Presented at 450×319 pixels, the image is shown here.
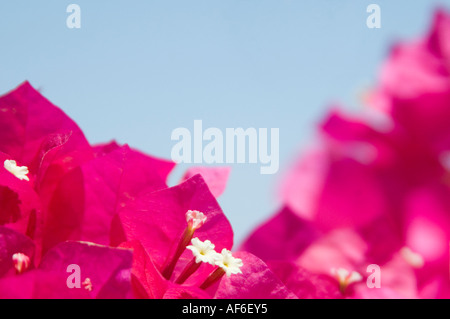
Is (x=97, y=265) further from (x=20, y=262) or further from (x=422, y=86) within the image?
(x=422, y=86)

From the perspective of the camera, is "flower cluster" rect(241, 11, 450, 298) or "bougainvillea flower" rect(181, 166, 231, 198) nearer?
"flower cluster" rect(241, 11, 450, 298)

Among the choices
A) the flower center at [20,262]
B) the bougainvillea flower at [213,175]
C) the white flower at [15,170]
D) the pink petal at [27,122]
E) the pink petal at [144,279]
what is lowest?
the pink petal at [144,279]

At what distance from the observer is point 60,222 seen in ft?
0.77

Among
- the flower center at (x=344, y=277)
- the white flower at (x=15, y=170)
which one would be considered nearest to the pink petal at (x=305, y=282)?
the flower center at (x=344, y=277)

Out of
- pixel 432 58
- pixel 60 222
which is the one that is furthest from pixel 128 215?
pixel 432 58

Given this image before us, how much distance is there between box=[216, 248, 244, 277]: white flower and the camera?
0.21m

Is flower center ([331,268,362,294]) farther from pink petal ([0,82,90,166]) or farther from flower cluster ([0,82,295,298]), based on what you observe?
pink petal ([0,82,90,166])

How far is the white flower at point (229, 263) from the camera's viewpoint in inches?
8.2

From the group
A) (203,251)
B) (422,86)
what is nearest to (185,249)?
(203,251)

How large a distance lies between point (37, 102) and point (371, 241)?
0.16 metres

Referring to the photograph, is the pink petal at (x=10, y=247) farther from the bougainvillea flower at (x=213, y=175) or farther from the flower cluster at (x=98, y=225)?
the bougainvillea flower at (x=213, y=175)

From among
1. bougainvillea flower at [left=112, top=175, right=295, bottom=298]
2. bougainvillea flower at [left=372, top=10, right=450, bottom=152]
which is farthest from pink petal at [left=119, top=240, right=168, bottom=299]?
bougainvillea flower at [left=372, top=10, right=450, bottom=152]

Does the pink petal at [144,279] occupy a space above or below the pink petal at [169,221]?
below

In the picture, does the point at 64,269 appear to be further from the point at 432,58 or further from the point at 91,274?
the point at 432,58
